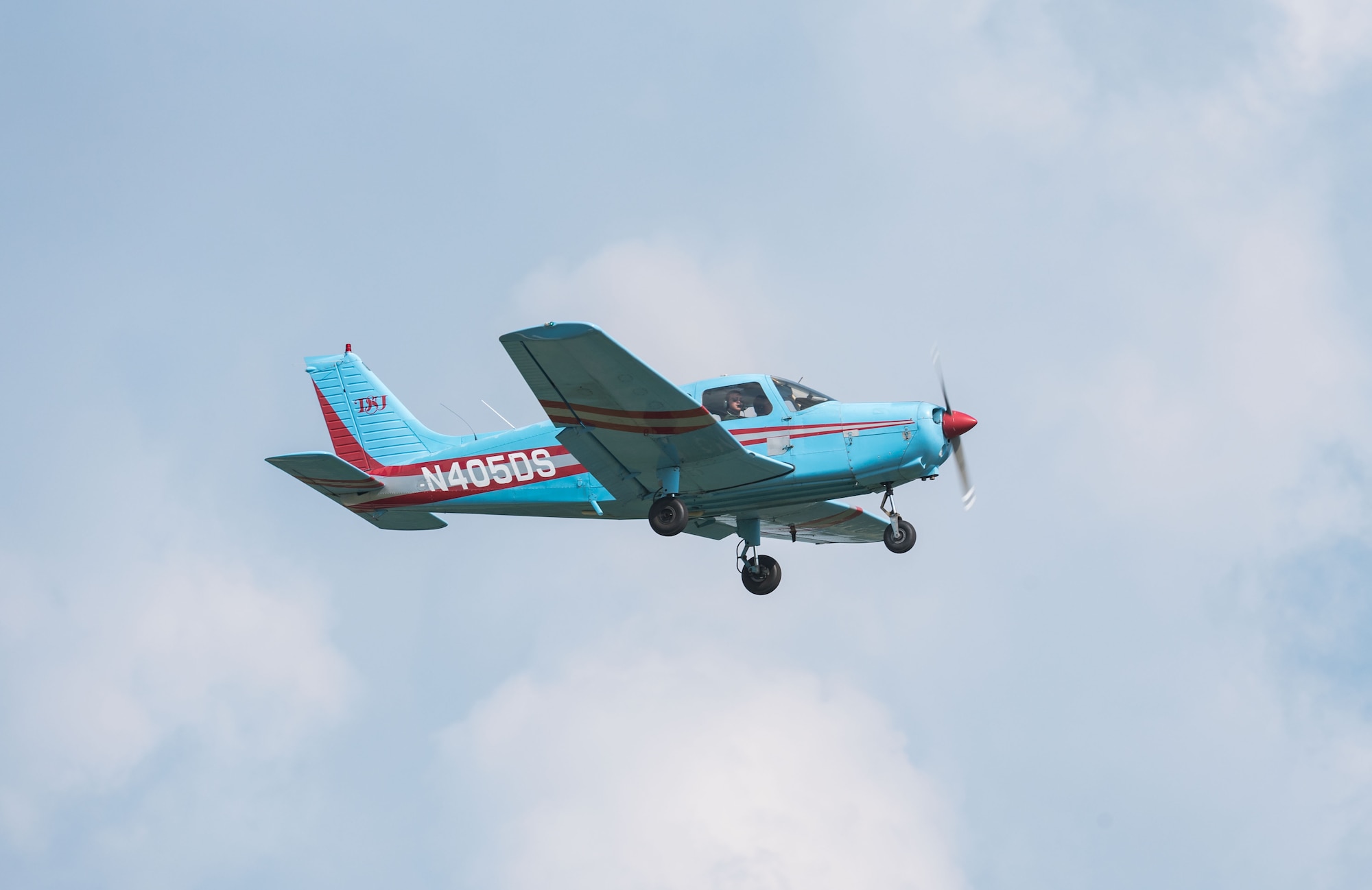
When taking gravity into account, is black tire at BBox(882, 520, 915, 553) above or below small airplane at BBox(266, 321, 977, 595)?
below

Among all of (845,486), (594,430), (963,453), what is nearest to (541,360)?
(594,430)

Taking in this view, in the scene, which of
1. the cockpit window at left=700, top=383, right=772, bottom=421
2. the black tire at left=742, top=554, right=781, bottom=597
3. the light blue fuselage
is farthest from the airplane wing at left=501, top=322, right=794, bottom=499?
the black tire at left=742, top=554, right=781, bottom=597

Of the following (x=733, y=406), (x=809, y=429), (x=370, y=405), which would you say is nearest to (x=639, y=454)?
(x=733, y=406)

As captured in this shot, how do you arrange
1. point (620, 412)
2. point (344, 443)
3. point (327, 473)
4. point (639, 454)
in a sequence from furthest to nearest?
point (344, 443)
point (327, 473)
point (639, 454)
point (620, 412)

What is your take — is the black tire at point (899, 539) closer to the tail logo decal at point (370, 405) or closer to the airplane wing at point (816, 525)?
the airplane wing at point (816, 525)

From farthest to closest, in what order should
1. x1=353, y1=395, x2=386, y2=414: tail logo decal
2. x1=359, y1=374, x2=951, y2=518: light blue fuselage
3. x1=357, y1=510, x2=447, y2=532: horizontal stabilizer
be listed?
1. x1=353, y1=395, x2=386, y2=414: tail logo decal
2. x1=357, y1=510, x2=447, y2=532: horizontal stabilizer
3. x1=359, y1=374, x2=951, y2=518: light blue fuselage

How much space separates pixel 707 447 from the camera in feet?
64.4

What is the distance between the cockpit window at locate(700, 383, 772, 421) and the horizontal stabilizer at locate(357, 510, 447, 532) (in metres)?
5.12

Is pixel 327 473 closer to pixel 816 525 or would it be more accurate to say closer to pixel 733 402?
pixel 733 402

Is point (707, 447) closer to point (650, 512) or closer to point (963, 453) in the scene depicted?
point (650, 512)

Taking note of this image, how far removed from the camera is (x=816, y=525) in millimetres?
24328

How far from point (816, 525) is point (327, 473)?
26.8 ft

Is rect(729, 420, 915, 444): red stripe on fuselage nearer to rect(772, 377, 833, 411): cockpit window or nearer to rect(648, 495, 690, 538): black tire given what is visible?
rect(772, 377, 833, 411): cockpit window

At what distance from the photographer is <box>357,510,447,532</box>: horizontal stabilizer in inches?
884
